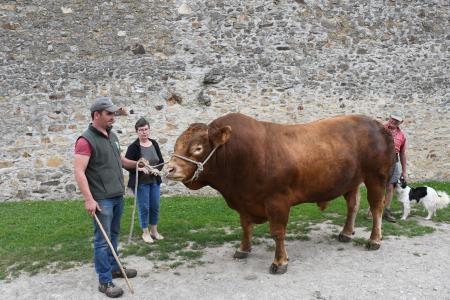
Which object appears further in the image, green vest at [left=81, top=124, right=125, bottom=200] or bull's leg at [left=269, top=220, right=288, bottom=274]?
bull's leg at [left=269, top=220, right=288, bottom=274]

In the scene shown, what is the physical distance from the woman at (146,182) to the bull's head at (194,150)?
54.0 inches

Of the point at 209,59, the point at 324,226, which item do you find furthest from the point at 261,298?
the point at 209,59

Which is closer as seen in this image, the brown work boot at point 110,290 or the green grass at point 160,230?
the brown work boot at point 110,290

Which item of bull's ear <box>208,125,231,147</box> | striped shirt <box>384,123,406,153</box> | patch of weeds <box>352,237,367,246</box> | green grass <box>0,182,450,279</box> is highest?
bull's ear <box>208,125,231,147</box>

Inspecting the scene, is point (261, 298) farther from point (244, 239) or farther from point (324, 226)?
point (324, 226)

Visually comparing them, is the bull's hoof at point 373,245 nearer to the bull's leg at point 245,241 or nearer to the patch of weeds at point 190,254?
the bull's leg at point 245,241

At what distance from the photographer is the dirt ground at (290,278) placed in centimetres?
402

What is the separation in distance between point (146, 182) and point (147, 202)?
→ 260 millimetres

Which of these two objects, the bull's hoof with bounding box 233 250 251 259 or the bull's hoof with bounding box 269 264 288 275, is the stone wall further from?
the bull's hoof with bounding box 269 264 288 275

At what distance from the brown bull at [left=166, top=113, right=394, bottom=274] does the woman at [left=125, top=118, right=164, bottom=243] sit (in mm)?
1276

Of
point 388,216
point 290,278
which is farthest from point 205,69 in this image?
point 290,278

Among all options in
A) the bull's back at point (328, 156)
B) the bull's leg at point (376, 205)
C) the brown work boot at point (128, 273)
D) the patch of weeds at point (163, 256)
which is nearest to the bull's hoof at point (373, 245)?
the bull's leg at point (376, 205)

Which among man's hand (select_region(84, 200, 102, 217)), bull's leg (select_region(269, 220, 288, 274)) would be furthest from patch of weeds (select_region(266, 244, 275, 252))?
man's hand (select_region(84, 200, 102, 217))

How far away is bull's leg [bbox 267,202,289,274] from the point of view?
4.45 metres
